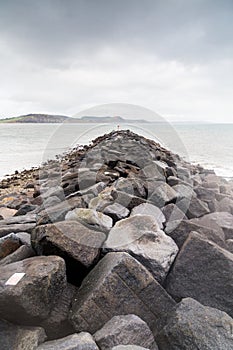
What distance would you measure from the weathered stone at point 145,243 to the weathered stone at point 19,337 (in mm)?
912

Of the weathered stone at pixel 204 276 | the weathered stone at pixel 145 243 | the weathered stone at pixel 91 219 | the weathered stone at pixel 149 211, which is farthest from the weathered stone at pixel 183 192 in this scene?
the weathered stone at pixel 204 276

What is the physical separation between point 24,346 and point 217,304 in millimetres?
1522

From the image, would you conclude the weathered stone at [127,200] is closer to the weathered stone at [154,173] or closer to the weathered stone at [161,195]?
the weathered stone at [161,195]

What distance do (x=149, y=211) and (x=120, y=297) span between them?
1455 mm

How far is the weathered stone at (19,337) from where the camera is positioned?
2.16 metres

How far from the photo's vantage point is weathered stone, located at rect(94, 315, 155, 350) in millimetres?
2143

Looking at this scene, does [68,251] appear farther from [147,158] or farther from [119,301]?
[147,158]

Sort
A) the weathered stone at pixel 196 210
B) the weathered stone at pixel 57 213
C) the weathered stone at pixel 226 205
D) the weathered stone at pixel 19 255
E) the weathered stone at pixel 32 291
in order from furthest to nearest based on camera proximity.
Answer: the weathered stone at pixel 226 205, the weathered stone at pixel 196 210, the weathered stone at pixel 57 213, the weathered stone at pixel 19 255, the weathered stone at pixel 32 291

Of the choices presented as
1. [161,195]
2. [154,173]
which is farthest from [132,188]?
[154,173]

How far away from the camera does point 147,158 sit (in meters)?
8.16

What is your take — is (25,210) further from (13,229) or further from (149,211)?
(149,211)

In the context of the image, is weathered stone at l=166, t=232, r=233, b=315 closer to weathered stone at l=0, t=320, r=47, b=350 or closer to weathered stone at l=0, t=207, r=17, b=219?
weathered stone at l=0, t=320, r=47, b=350

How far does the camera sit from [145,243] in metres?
2.99

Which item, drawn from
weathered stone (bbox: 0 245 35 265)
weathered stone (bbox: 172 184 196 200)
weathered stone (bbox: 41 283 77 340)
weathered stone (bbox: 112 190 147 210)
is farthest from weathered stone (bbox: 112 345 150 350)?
weathered stone (bbox: 172 184 196 200)
